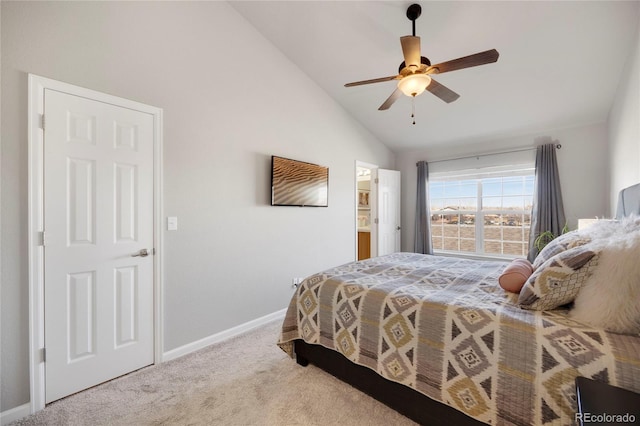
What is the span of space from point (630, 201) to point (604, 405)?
1.96 metres

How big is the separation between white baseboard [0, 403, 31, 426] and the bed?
156cm

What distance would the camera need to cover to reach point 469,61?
1838mm

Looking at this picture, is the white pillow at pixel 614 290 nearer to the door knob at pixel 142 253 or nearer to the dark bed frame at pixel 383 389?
the dark bed frame at pixel 383 389

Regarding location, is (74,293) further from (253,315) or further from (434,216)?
(434,216)

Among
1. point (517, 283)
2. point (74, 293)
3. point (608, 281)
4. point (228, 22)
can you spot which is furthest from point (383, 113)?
point (74, 293)

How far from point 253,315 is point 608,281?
9.00 ft

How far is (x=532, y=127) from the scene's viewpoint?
3686 mm

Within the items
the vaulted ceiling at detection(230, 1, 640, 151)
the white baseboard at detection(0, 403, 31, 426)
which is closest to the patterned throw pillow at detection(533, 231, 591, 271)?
the vaulted ceiling at detection(230, 1, 640, 151)

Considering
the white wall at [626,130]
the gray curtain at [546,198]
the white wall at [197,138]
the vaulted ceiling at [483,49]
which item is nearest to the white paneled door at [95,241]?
the white wall at [197,138]

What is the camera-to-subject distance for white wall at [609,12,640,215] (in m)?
2.07

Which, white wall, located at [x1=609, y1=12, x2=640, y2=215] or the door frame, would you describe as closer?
the door frame

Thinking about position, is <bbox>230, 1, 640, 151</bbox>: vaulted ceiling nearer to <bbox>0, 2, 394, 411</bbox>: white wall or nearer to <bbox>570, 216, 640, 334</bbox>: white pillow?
<bbox>0, 2, 394, 411</bbox>: white wall

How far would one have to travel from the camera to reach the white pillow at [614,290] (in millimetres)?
1050

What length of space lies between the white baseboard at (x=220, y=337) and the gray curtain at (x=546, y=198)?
3575mm
